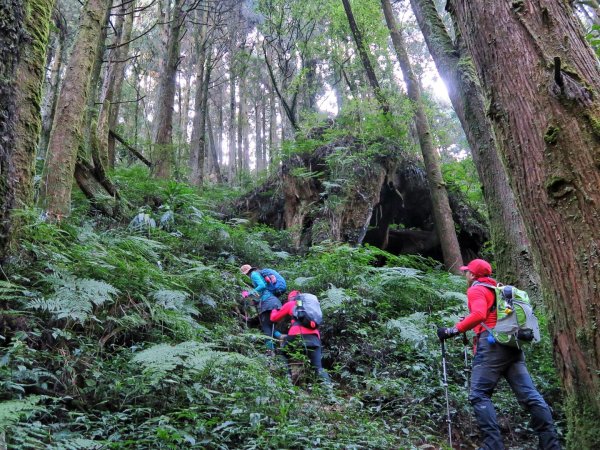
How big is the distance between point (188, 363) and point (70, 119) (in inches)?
192

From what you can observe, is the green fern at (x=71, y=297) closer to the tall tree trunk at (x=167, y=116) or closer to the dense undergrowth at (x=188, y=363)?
the dense undergrowth at (x=188, y=363)

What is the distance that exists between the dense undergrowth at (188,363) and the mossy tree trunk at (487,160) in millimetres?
1079

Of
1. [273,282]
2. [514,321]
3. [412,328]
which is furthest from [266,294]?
[514,321]

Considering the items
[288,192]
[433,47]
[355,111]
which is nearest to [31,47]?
[433,47]

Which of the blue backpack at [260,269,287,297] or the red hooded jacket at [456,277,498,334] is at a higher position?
the blue backpack at [260,269,287,297]

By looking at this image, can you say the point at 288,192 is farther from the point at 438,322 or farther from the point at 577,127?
the point at 577,127

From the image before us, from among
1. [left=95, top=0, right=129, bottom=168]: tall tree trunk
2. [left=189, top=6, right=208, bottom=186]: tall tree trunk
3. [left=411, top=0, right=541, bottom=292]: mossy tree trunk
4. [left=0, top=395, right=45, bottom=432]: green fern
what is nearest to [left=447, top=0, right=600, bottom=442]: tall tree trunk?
[left=411, top=0, right=541, bottom=292]: mossy tree trunk

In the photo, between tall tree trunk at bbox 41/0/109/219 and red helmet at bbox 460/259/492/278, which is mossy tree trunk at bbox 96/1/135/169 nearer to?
tall tree trunk at bbox 41/0/109/219

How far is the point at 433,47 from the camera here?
840 cm

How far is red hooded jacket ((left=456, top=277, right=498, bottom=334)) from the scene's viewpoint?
4.79 m

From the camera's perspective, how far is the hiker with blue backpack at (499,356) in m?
4.46

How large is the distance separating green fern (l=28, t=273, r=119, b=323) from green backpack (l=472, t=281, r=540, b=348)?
13.1ft

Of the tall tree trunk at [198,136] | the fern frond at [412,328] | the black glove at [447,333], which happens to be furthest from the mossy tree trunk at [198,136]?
the black glove at [447,333]

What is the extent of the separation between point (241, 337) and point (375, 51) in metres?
15.9
